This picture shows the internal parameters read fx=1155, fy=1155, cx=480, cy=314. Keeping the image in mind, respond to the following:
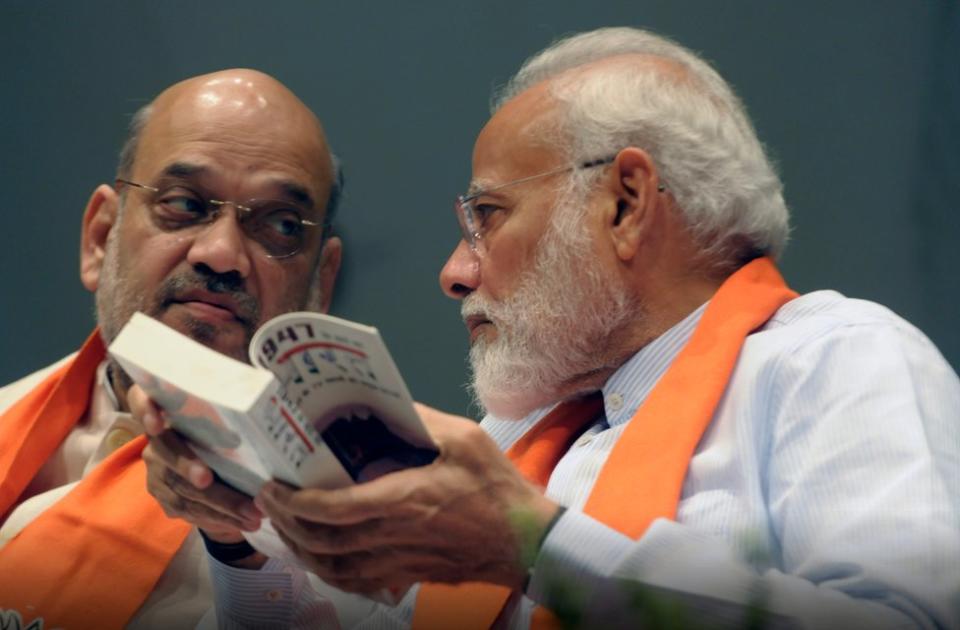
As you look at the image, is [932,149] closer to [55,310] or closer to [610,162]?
[610,162]

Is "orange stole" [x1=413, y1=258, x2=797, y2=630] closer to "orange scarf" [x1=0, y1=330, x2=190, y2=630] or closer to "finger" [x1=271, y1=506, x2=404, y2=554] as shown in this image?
"finger" [x1=271, y1=506, x2=404, y2=554]

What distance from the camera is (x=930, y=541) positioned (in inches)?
47.0

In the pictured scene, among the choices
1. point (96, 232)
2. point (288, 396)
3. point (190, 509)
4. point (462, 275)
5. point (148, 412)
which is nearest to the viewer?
point (288, 396)

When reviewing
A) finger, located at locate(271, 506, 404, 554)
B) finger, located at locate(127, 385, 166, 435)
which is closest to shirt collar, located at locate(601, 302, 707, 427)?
finger, located at locate(271, 506, 404, 554)

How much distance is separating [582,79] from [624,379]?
52 centimetres

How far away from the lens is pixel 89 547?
6.47 feet

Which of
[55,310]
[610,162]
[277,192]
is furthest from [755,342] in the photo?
[55,310]

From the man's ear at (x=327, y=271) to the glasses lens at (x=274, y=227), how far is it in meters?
0.16

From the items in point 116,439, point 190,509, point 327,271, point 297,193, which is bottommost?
point 116,439

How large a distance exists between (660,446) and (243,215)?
1053 mm

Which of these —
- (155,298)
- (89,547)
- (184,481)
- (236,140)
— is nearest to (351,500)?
→ (184,481)

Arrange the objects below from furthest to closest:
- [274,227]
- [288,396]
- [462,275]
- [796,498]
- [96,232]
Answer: [96,232] < [274,227] < [462,275] < [796,498] < [288,396]

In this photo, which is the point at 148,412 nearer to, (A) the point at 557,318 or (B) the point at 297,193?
(A) the point at 557,318

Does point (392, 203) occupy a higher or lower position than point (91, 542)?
higher
